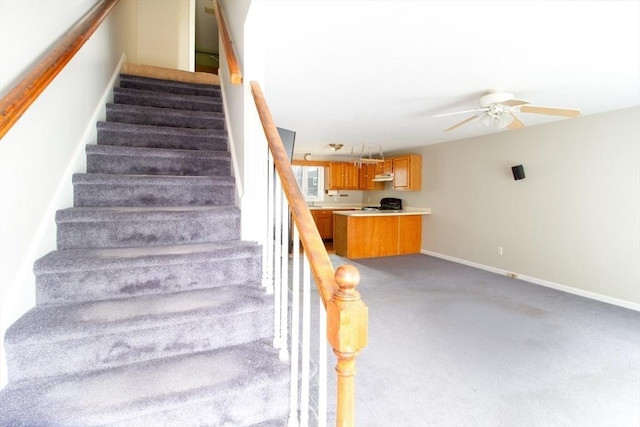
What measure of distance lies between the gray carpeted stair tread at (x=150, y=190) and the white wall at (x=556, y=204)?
440 cm

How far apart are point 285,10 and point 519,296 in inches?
163

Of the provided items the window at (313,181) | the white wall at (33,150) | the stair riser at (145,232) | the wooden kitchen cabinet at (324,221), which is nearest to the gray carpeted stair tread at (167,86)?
the white wall at (33,150)

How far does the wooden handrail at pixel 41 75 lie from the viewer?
0.98 m

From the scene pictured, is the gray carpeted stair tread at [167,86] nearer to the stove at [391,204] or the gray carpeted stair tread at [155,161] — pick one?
the gray carpeted stair tread at [155,161]

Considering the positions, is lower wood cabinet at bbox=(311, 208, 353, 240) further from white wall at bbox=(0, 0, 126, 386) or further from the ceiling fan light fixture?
white wall at bbox=(0, 0, 126, 386)

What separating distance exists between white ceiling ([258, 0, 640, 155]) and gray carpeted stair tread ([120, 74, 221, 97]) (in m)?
0.63

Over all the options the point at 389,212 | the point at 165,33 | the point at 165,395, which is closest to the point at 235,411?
the point at 165,395

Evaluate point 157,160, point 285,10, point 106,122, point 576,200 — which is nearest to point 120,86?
point 106,122

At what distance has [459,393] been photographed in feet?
6.53

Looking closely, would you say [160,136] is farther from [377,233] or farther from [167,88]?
[377,233]

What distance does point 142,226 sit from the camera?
5.82 ft

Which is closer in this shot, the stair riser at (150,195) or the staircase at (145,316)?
the staircase at (145,316)

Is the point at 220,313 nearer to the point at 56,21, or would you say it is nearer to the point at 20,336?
the point at 20,336

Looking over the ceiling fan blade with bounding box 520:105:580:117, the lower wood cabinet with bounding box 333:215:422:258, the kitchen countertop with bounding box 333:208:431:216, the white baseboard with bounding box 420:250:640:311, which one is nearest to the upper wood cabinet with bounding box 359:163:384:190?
the kitchen countertop with bounding box 333:208:431:216
